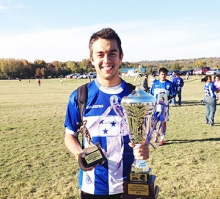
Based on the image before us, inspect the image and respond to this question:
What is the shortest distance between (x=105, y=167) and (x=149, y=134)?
0.43m

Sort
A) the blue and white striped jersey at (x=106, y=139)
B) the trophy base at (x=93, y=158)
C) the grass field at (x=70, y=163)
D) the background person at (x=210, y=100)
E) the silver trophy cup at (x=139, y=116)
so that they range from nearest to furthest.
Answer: the trophy base at (x=93, y=158) < the silver trophy cup at (x=139, y=116) < the blue and white striped jersey at (x=106, y=139) < the grass field at (x=70, y=163) < the background person at (x=210, y=100)

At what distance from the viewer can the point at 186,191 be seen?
4719mm

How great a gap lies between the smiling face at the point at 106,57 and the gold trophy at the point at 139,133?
0.78 ft

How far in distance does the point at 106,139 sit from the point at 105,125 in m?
0.11

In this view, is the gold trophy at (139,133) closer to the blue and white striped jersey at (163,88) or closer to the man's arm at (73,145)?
the man's arm at (73,145)

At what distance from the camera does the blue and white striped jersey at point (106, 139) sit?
2230 mm

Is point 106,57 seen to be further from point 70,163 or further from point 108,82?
point 70,163

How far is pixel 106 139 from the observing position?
223 centimetres

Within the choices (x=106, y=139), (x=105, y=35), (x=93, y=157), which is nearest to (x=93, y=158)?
(x=93, y=157)

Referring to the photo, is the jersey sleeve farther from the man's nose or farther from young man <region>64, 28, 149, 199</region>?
the man's nose

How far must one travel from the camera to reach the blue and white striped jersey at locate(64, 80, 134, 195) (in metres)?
2.23

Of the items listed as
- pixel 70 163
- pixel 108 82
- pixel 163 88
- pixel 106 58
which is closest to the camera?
pixel 106 58

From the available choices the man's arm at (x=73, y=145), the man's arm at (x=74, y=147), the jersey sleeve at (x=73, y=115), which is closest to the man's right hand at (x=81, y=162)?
the man's arm at (x=74, y=147)

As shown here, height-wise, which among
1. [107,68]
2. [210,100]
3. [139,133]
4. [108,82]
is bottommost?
[210,100]
